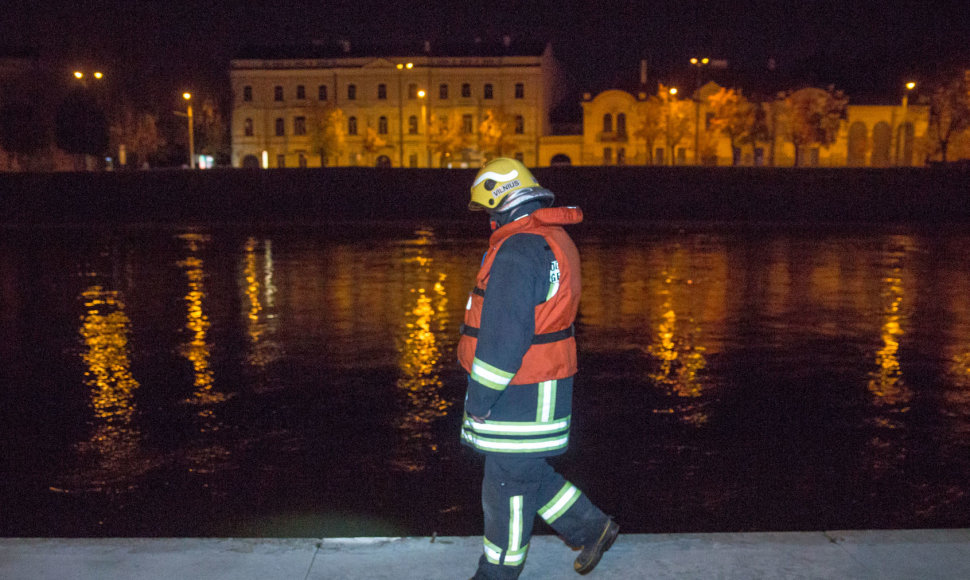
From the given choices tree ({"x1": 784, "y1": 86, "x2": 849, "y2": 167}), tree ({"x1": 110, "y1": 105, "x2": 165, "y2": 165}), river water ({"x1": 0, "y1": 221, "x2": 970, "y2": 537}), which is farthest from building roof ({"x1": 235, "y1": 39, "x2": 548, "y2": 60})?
river water ({"x1": 0, "y1": 221, "x2": 970, "y2": 537})

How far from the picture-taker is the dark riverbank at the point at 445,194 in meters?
37.4

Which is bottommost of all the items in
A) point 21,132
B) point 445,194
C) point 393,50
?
point 445,194

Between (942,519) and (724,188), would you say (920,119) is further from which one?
(942,519)

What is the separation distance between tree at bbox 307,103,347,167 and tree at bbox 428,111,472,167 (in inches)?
270

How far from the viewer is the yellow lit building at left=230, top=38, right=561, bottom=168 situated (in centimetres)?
7100


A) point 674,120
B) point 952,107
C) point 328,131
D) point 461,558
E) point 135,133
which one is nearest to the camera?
point 461,558

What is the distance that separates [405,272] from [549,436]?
1461 cm

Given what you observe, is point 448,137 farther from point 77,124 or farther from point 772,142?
point 77,124

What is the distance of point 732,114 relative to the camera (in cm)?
6281

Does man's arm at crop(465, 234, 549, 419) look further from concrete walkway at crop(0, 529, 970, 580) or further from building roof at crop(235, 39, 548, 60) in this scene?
building roof at crop(235, 39, 548, 60)

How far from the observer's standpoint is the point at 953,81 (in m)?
61.5

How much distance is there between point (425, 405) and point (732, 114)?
5876cm

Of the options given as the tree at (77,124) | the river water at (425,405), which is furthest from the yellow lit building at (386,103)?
the river water at (425,405)

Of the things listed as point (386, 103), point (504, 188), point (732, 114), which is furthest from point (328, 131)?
point (504, 188)
